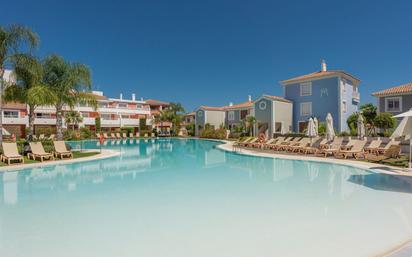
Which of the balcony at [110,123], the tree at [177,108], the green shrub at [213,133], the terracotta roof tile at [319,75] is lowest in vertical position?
the green shrub at [213,133]

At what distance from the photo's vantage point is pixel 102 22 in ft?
112

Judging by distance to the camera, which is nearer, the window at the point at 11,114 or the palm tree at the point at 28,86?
the palm tree at the point at 28,86

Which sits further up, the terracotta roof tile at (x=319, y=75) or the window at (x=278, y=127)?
the terracotta roof tile at (x=319, y=75)

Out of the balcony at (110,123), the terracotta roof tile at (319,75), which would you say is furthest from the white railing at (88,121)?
the terracotta roof tile at (319,75)

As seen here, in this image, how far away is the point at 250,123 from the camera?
121 feet

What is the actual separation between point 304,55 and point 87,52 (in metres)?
38.1

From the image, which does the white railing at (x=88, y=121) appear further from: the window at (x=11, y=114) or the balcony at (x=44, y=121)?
the window at (x=11, y=114)

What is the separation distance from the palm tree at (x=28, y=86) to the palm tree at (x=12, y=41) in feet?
1.42

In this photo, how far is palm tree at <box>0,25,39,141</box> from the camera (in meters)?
15.8

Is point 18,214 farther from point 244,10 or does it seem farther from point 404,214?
point 244,10

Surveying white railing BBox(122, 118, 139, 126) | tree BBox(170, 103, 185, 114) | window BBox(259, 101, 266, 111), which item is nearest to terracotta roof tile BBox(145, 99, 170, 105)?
tree BBox(170, 103, 185, 114)

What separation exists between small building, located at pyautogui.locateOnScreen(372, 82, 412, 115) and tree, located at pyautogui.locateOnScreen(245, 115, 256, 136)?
14845mm

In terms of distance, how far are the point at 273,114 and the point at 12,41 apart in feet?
87.0

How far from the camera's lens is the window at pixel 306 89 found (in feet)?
104
